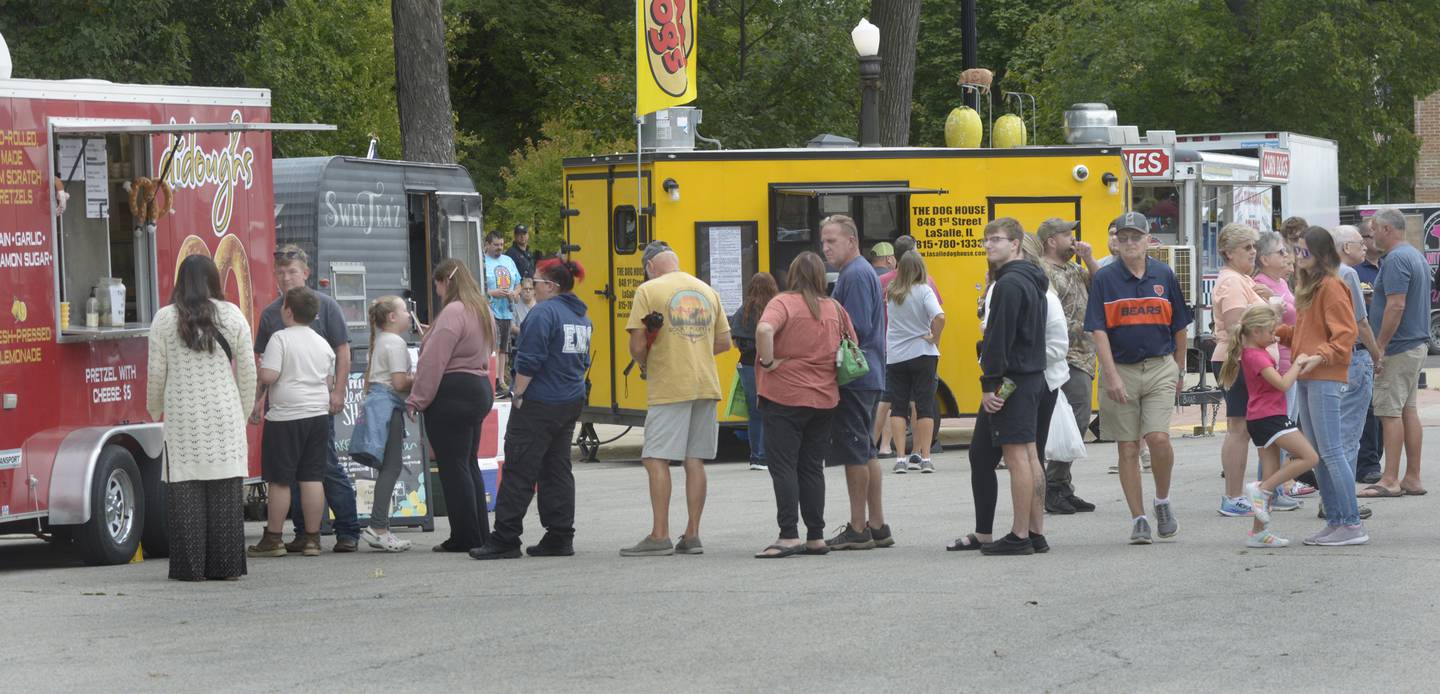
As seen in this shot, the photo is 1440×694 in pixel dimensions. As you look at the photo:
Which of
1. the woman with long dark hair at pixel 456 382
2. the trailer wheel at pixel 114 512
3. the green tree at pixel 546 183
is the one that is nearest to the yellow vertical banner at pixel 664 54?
the woman with long dark hair at pixel 456 382

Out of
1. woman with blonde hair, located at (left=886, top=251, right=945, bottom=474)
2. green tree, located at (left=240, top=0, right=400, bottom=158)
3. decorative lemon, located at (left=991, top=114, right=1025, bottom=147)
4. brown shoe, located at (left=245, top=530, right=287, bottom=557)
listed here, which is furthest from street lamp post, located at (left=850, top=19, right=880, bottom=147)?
green tree, located at (left=240, top=0, right=400, bottom=158)

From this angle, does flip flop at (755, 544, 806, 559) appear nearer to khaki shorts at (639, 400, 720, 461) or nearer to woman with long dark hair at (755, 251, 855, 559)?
woman with long dark hair at (755, 251, 855, 559)

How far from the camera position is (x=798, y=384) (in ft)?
34.3

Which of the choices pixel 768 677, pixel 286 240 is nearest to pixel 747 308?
pixel 286 240

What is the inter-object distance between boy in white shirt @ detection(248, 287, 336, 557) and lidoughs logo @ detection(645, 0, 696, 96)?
6613mm

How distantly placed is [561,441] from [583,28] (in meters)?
22.1

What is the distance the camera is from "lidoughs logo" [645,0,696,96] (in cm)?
1719

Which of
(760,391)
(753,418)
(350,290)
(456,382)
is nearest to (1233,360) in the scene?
(760,391)

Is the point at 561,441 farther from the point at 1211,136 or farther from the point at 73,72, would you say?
the point at 1211,136

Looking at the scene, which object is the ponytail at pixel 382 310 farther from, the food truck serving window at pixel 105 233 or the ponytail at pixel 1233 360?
the ponytail at pixel 1233 360

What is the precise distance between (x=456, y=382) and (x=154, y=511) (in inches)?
80.9

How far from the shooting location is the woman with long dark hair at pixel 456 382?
11.0m

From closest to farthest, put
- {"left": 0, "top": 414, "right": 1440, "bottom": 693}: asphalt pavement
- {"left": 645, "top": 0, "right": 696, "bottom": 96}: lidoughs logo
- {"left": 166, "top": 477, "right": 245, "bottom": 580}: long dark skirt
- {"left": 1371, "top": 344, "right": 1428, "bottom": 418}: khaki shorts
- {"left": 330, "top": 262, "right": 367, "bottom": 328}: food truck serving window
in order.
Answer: {"left": 0, "top": 414, "right": 1440, "bottom": 693}: asphalt pavement < {"left": 166, "top": 477, "right": 245, "bottom": 580}: long dark skirt < {"left": 1371, "top": 344, "right": 1428, "bottom": 418}: khaki shorts < {"left": 330, "top": 262, "right": 367, "bottom": 328}: food truck serving window < {"left": 645, "top": 0, "right": 696, "bottom": 96}: lidoughs logo

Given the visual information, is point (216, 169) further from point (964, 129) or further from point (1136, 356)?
point (964, 129)
